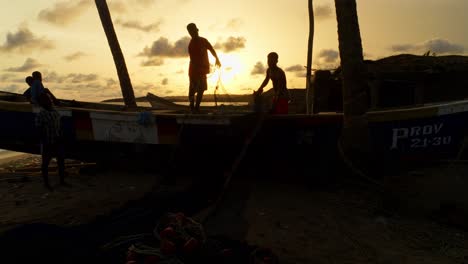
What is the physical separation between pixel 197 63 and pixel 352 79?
3260 millimetres

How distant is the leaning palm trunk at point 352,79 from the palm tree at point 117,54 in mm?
6668

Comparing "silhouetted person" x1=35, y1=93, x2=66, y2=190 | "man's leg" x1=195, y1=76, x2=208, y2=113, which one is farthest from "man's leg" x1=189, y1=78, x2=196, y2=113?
"silhouetted person" x1=35, y1=93, x2=66, y2=190

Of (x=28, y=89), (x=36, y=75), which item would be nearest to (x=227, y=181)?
(x=36, y=75)

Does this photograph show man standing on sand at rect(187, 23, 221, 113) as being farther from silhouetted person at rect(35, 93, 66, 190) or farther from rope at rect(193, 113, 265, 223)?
silhouetted person at rect(35, 93, 66, 190)

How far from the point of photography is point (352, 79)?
7105 mm

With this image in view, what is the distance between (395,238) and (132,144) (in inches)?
214

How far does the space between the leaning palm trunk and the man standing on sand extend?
9.47ft

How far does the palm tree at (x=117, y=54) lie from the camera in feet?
38.6

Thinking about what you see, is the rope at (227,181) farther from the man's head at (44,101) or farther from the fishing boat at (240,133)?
the man's head at (44,101)

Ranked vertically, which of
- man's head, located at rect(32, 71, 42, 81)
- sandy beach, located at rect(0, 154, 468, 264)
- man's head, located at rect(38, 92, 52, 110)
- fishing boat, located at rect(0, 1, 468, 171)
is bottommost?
sandy beach, located at rect(0, 154, 468, 264)

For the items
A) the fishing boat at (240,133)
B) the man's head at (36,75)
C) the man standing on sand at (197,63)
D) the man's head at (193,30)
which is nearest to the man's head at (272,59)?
the man standing on sand at (197,63)

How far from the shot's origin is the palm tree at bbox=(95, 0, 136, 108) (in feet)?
38.6

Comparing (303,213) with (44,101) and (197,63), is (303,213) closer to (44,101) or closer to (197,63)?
(197,63)

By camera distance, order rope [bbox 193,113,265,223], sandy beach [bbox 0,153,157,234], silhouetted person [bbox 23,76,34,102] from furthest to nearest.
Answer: silhouetted person [bbox 23,76,34,102]
sandy beach [bbox 0,153,157,234]
rope [bbox 193,113,265,223]
